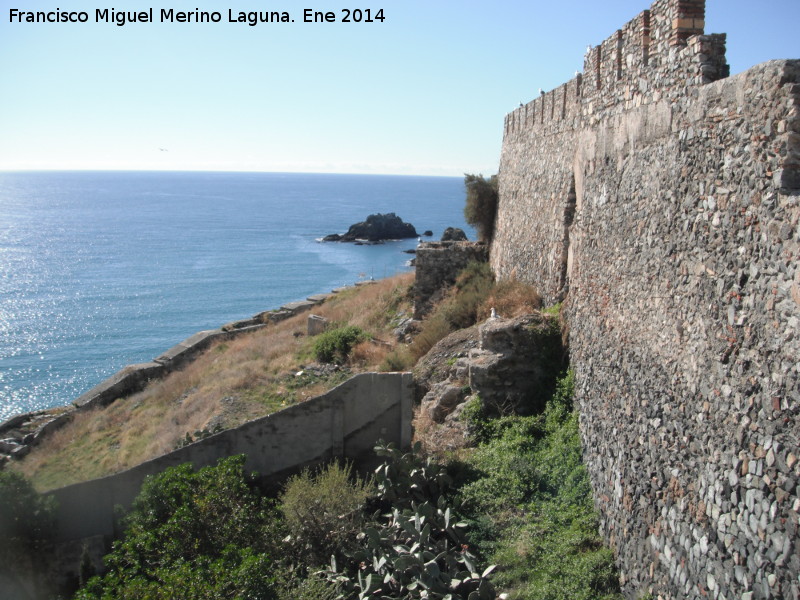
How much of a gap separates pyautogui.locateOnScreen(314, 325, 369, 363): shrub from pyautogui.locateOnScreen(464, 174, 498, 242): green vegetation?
4.49 metres

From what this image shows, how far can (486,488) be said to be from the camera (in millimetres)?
8297

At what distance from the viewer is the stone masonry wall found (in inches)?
167

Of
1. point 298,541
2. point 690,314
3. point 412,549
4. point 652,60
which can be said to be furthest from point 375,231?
point 690,314

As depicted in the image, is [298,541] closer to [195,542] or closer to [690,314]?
[195,542]

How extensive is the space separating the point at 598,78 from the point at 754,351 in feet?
20.2

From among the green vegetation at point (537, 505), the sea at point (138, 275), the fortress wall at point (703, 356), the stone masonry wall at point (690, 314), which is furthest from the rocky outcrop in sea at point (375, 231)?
the fortress wall at point (703, 356)

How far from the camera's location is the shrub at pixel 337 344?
57.2 feet

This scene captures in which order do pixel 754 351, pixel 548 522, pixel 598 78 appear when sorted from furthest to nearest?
1. pixel 598 78
2. pixel 548 522
3. pixel 754 351

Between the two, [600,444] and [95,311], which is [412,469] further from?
[95,311]

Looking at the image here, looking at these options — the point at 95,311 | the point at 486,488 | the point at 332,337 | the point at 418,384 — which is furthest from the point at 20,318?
the point at 486,488

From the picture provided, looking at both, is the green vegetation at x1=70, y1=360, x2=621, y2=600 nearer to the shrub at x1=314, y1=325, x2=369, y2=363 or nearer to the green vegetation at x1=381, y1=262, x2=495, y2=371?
the green vegetation at x1=381, y1=262, x2=495, y2=371

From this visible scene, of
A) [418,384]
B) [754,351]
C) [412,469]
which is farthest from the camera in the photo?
[418,384]

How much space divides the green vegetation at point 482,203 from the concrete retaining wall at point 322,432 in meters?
9.13

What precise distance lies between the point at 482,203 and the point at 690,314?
13.6 metres
